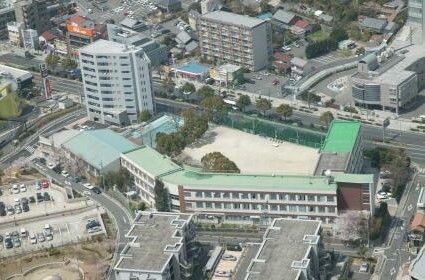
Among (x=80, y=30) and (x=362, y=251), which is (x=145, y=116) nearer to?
Result: (x=80, y=30)

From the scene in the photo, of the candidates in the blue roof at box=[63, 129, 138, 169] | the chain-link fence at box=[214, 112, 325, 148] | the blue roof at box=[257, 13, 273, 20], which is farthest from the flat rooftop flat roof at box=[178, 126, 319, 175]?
the blue roof at box=[257, 13, 273, 20]

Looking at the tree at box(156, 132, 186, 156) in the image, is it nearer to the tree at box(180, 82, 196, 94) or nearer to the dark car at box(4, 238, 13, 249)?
the tree at box(180, 82, 196, 94)

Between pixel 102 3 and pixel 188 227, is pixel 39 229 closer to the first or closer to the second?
pixel 188 227

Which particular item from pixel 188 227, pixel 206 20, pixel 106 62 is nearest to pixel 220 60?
pixel 206 20

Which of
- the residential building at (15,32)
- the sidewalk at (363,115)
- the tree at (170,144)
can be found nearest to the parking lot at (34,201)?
the tree at (170,144)

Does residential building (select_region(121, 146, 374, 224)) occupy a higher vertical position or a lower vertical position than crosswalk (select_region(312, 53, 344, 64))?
higher

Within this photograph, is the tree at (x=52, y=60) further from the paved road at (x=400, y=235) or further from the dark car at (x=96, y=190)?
the paved road at (x=400, y=235)
